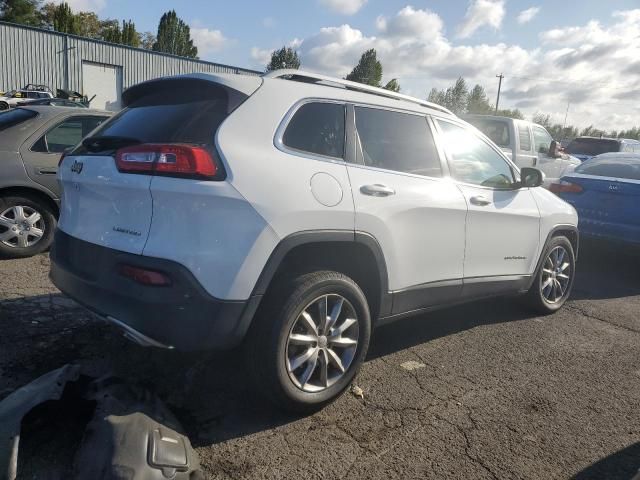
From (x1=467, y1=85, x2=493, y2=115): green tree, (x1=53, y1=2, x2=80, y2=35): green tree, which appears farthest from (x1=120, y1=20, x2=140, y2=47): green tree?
(x1=467, y1=85, x2=493, y2=115): green tree

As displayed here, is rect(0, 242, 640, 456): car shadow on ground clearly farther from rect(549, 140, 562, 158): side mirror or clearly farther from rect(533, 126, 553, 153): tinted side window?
rect(549, 140, 562, 158): side mirror

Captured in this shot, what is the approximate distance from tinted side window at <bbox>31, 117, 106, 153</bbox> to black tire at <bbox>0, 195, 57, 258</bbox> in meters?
0.54

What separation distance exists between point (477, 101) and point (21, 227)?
3348 inches

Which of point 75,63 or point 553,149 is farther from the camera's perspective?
point 75,63

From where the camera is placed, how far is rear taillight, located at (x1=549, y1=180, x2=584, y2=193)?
6695 mm

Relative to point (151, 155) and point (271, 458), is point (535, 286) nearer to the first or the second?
point (271, 458)

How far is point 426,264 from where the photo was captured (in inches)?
132

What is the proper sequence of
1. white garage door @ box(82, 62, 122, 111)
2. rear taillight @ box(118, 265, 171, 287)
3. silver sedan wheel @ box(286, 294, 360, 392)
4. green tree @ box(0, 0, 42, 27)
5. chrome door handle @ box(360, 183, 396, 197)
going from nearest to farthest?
1. rear taillight @ box(118, 265, 171, 287)
2. silver sedan wheel @ box(286, 294, 360, 392)
3. chrome door handle @ box(360, 183, 396, 197)
4. white garage door @ box(82, 62, 122, 111)
5. green tree @ box(0, 0, 42, 27)

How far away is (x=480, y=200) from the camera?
3.77 m

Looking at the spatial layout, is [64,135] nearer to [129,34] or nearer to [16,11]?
[129,34]

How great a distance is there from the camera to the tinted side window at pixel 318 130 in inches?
109

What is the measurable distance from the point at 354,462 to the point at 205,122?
182 cm

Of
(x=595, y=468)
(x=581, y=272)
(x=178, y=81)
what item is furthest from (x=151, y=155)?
(x=581, y=272)

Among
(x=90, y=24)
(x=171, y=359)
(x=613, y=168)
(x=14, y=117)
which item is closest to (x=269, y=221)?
(x=171, y=359)
